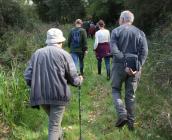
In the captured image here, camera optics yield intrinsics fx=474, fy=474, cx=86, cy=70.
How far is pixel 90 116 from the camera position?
10.5 metres

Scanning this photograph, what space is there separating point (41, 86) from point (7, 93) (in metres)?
2.28

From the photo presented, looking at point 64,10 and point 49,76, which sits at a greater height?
point 64,10

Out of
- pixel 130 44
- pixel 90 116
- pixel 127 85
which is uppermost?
pixel 130 44

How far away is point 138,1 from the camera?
27.5 m

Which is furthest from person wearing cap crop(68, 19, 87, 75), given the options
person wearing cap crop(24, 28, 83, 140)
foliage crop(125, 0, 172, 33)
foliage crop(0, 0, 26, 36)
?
foliage crop(0, 0, 26, 36)

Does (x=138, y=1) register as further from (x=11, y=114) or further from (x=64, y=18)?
(x=64, y=18)

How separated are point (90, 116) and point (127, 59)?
2086 mm

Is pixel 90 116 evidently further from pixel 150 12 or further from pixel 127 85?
pixel 150 12

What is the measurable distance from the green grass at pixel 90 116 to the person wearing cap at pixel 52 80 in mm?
1219

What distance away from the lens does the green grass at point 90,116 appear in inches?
351

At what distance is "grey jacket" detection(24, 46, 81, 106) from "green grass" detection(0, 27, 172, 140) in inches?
56.7

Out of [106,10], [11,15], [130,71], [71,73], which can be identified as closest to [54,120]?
[71,73]

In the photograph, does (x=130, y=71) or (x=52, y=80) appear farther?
(x=130, y=71)

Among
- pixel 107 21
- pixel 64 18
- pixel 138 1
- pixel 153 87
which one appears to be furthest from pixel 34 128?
pixel 64 18
